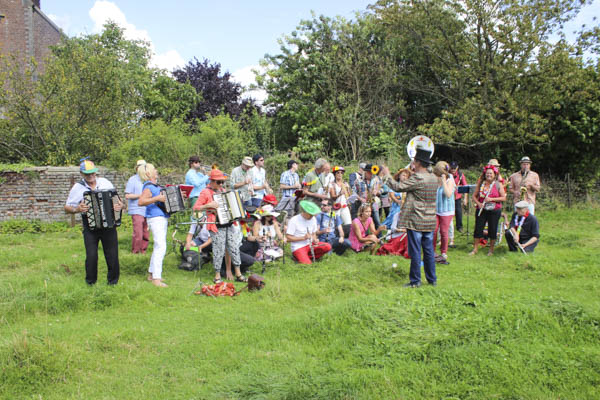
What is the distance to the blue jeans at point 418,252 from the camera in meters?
7.07

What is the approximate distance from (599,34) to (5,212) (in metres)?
20.6

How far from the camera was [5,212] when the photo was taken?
13.9 m

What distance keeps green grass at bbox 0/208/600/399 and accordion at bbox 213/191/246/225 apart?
1.23 meters

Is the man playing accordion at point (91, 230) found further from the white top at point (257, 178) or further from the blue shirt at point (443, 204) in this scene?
the blue shirt at point (443, 204)

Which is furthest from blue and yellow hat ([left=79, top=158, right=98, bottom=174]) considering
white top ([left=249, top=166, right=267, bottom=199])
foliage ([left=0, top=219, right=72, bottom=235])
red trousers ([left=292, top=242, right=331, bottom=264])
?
foliage ([left=0, top=219, right=72, bottom=235])

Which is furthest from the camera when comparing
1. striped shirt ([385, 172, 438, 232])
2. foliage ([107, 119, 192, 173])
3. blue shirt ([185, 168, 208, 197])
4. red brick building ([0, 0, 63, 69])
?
red brick building ([0, 0, 63, 69])

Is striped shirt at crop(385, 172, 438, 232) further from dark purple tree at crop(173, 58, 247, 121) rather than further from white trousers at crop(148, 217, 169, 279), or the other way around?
dark purple tree at crop(173, 58, 247, 121)

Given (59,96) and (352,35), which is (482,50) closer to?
(352,35)

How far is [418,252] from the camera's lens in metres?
7.07

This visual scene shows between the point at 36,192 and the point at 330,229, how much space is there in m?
9.76

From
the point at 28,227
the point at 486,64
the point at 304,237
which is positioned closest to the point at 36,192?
the point at 28,227

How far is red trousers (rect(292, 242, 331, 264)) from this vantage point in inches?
356

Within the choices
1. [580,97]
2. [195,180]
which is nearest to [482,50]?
[580,97]

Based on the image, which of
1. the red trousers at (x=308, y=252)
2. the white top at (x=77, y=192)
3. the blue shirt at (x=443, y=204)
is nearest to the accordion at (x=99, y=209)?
the white top at (x=77, y=192)
